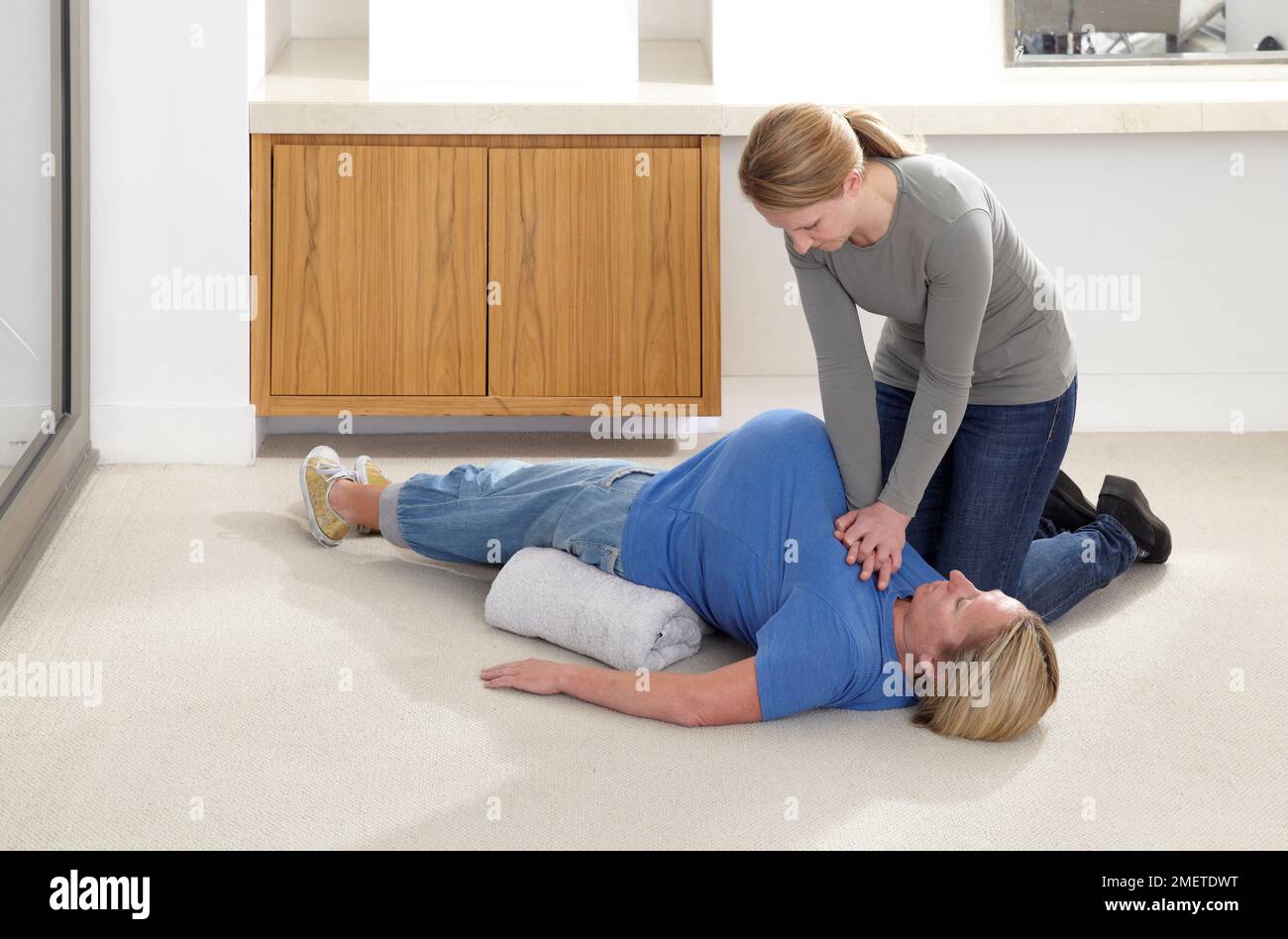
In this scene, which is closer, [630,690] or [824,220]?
[824,220]

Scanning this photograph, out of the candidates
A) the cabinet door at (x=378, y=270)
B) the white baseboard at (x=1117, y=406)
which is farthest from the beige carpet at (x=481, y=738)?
the white baseboard at (x=1117, y=406)

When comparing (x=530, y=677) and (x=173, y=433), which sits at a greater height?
(x=173, y=433)

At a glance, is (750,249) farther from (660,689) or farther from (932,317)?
(660,689)

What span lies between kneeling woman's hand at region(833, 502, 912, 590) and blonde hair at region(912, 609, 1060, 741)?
16 cm

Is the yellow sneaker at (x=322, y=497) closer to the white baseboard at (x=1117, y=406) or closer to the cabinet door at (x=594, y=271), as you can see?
the cabinet door at (x=594, y=271)

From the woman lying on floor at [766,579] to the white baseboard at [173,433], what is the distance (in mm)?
946

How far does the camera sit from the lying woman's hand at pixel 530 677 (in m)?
2.16

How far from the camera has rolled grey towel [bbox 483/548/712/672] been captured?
2.22m

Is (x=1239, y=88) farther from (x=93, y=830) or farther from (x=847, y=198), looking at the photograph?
(x=93, y=830)

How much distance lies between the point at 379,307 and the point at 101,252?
639 mm

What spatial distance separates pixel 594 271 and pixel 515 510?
108 cm

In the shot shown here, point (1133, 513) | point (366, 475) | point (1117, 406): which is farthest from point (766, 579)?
point (1117, 406)

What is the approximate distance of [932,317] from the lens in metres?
2.10
